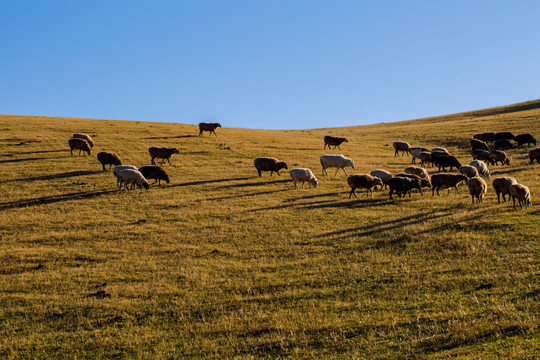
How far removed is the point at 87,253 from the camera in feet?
56.3

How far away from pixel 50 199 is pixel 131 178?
472 cm

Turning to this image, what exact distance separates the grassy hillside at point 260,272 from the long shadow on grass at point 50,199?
0.39ft

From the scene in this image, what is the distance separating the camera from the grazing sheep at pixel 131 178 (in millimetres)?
27359

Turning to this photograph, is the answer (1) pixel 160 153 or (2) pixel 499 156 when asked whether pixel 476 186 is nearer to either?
(2) pixel 499 156

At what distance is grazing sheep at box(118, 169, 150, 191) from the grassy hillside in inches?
49.0

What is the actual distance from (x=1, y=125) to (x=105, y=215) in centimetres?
3854

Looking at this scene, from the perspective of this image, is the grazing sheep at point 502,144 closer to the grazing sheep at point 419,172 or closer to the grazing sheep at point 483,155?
the grazing sheep at point 483,155

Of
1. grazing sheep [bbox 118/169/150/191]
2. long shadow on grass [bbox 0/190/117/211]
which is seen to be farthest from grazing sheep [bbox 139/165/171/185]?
long shadow on grass [bbox 0/190/117/211]

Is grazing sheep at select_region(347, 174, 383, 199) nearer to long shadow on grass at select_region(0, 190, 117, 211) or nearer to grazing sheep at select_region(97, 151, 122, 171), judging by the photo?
long shadow on grass at select_region(0, 190, 117, 211)

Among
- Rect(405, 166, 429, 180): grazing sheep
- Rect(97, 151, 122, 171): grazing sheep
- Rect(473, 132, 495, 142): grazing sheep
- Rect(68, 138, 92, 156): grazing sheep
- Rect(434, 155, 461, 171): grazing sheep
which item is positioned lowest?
Rect(405, 166, 429, 180): grazing sheep

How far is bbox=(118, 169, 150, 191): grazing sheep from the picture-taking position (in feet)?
89.8

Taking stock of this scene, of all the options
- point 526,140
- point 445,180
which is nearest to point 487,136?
point 526,140

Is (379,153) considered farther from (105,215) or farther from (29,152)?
(29,152)

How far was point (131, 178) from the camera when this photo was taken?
2752 centimetres
